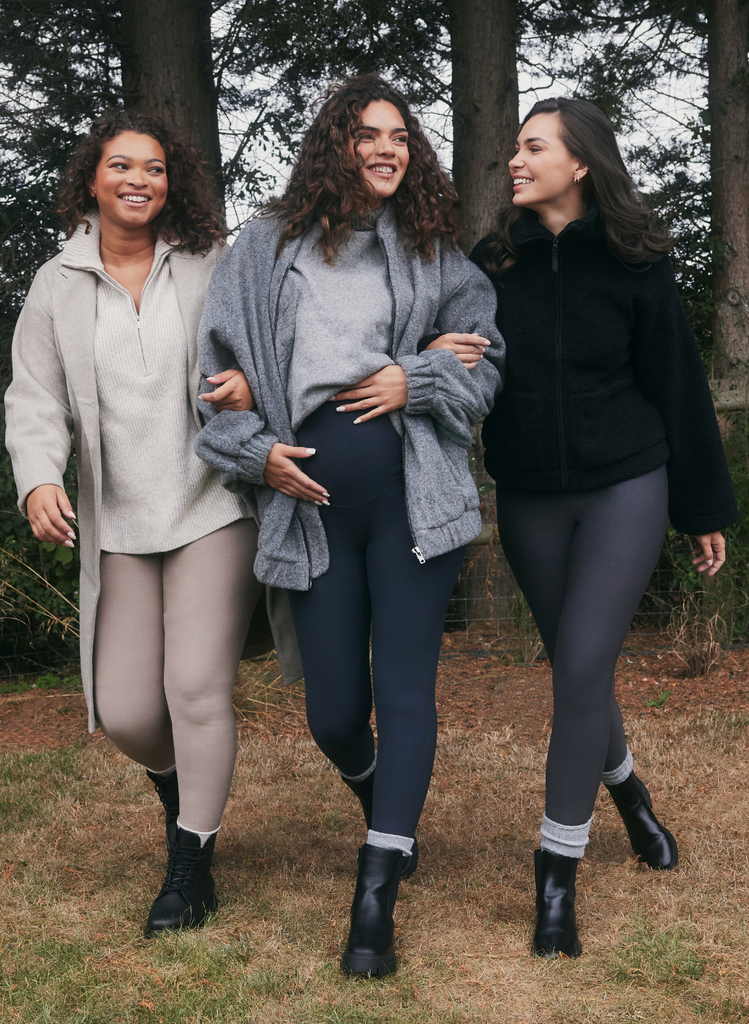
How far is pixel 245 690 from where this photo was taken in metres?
4.68

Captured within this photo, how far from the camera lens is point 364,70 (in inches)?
→ 259

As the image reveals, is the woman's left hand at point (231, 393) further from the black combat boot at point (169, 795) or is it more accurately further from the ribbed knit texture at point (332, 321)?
the black combat boot at point (169, 795)

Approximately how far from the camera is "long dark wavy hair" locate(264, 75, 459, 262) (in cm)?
239

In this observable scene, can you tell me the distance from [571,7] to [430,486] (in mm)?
6081

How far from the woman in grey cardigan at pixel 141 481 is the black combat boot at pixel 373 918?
48 centimetres

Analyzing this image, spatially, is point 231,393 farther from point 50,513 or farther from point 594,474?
point 594,474

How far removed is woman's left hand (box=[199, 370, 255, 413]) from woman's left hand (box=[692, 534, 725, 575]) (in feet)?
4.16

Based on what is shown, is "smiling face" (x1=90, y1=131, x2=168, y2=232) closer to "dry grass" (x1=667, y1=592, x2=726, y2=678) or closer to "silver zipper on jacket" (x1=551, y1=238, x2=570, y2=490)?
A: "silver zipper on jacket" (x1=551, y1=238, x2=570, y2=490)

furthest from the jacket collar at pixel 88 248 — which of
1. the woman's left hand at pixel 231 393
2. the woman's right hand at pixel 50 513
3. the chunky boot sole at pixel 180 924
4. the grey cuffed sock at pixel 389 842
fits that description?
the chunky boot sole at pixel 180 924

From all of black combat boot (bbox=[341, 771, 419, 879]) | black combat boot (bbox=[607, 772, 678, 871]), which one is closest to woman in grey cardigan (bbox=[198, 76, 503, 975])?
black combat boot (bbox=[341, 771, 419, 879])

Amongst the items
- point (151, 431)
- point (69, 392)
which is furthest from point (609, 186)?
point (69, 392)

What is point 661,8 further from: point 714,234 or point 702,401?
point 702,401

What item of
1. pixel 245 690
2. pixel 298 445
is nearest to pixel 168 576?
pixel 298 445

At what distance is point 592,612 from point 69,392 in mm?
1430
